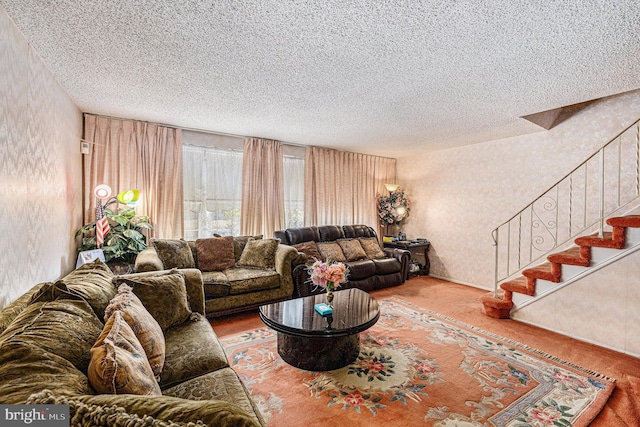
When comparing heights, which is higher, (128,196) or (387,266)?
(128,196)

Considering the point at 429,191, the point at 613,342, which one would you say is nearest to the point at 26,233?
the point at 613,342

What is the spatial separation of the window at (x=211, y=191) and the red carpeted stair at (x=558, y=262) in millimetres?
3767

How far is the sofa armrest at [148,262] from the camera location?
301 cm

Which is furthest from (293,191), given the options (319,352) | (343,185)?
(319,352)

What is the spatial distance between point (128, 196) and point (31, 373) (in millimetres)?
3176

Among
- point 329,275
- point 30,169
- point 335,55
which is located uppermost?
point 335,55

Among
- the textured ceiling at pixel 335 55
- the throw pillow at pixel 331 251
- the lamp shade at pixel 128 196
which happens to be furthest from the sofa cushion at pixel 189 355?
the throw pillow at pixel 331 251

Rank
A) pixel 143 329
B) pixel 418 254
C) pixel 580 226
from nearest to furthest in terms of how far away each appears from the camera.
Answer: pixel 143 329
pixel 580 226
pixel 418 254

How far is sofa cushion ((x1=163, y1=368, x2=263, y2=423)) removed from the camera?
4.33 ft

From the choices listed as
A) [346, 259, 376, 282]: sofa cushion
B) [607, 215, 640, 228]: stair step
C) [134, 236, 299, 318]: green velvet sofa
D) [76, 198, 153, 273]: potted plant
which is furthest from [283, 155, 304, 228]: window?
[607, 215, 640, 228]: stair step

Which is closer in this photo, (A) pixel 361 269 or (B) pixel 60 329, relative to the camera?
(B) pixel 60 329

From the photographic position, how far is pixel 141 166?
3.94 meters

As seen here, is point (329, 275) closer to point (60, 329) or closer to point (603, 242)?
point (60, 329)

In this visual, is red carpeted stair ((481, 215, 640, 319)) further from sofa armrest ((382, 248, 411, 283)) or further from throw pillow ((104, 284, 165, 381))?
throw pillow ((104, 284, 165, 381))
